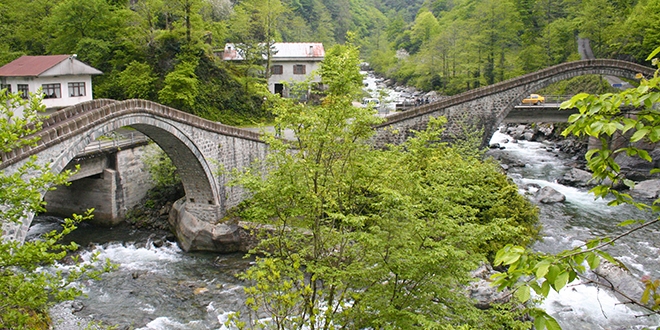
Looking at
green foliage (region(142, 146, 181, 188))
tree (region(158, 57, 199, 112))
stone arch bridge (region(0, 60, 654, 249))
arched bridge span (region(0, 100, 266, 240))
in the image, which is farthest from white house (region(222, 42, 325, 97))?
arched bridge span (region(0, 100, 266, 240))

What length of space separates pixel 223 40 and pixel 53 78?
63.5 ft

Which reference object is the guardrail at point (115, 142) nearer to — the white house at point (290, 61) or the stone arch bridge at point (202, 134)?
the stone arch bridge at point (202, 134)

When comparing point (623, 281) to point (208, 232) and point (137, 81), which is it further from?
point (137, 81)

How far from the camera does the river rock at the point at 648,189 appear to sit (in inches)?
1043

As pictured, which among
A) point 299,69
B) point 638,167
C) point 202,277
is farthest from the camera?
point 299,69

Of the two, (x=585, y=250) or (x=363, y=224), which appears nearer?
(x=585, y=250)

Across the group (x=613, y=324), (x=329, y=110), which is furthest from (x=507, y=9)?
(x=329, y=110)

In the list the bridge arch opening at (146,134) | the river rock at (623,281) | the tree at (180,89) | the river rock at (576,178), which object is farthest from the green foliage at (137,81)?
the river rock at (623,281)

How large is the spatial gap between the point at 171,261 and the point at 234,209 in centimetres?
404

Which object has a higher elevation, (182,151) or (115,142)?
(115,142)

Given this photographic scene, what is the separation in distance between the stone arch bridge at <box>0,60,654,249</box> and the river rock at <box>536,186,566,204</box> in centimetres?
441

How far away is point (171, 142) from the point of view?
70.7 feet

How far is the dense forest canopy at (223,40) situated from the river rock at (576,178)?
50.1ft

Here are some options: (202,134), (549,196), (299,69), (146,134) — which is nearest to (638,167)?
(549,196)
